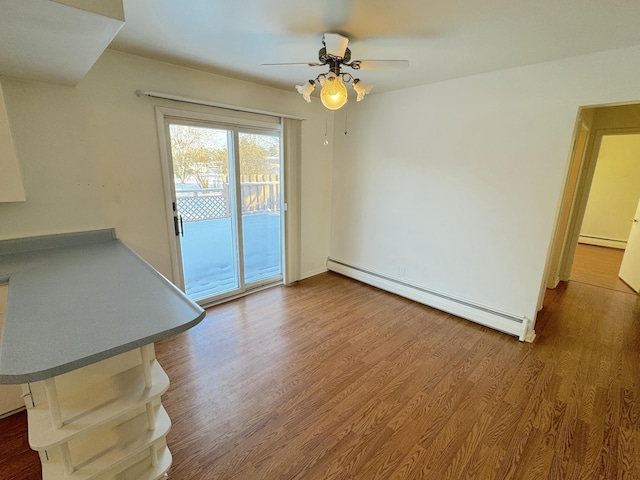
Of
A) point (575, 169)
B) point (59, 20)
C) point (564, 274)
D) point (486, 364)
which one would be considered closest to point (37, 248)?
point (59, 20)

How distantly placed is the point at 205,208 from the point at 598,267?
6.29m

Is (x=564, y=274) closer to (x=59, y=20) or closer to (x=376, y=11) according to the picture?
(x=376, y=11)

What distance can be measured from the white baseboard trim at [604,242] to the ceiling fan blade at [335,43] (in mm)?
7077

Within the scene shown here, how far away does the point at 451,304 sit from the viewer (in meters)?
3.21

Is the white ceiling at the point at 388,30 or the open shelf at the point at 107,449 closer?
the open shelf at the point at 107,449

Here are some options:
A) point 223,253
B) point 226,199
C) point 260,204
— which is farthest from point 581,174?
point 223,253

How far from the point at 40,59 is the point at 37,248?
130 centimetres

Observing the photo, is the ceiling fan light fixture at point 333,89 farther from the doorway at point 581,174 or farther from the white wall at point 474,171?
the doorway at point 581,174

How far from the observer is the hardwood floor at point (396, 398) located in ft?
5.17

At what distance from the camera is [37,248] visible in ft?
6.83

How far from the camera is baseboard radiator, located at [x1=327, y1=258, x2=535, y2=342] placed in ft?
9.07

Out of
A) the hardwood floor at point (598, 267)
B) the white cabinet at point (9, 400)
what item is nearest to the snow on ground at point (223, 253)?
the white cabinet at point (9, 400)

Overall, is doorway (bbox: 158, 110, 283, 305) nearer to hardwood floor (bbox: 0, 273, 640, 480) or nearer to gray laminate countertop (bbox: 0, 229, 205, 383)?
hardwood floor (bbox: 0, 273, 640, 480)

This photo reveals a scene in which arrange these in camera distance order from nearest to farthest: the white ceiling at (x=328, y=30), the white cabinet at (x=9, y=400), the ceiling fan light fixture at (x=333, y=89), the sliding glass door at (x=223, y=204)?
the white ceiling at (x=328, y=30) < the white cabinet at (x=9, y=400) < the ceiling fan light fixture at (x=333, y=89) < the sliding glass door at (x=223, y=204)
